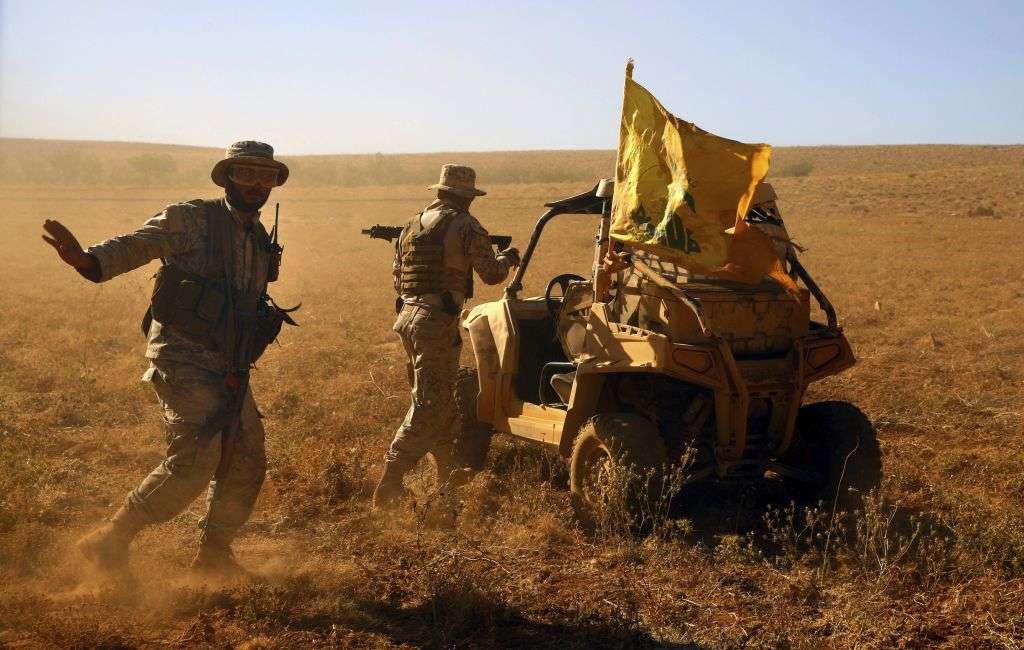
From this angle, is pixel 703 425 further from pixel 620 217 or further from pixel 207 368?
pixel 207 368

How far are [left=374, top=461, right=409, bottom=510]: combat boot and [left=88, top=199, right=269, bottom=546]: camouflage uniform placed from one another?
3.90ft

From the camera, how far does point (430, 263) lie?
5.85m

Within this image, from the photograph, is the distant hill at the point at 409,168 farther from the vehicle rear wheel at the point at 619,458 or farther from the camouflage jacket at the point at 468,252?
the vehicle rear wheel at the point at 619,458

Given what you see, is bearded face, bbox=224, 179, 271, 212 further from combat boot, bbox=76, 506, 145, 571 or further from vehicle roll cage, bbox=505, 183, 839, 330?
vehicle roll cage, bbox=505, 183, 839, 330

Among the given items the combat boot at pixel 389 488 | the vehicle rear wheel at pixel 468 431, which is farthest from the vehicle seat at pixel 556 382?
→ the combat boot at pixel 389 488

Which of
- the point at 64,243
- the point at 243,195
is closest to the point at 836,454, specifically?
the point at 243,195

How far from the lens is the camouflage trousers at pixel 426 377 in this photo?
5.86 m

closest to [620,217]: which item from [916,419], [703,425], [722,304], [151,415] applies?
[722,304]

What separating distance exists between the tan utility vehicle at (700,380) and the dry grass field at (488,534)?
0.33 m

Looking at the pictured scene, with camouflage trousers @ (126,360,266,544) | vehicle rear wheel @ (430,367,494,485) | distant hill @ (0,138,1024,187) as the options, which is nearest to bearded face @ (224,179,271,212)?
camouflage trousers @ (126,360,266,544)

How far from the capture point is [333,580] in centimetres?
477

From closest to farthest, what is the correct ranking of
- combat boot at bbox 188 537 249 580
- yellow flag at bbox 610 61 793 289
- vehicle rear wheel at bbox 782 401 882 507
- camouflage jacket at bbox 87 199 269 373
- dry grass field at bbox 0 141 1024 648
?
dry grass field at bbox 0 141 1024 648 < camouflage jacket at bbox 87 199 269 373 < combat boot at bbox 188 537 249 580 < yellow flag at bbox 610 61 793 289 < vehicle rear wheel at bbox 782 401 882 507

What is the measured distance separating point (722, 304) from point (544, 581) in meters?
1.69

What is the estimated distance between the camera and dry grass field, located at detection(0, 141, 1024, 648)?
4207mm
